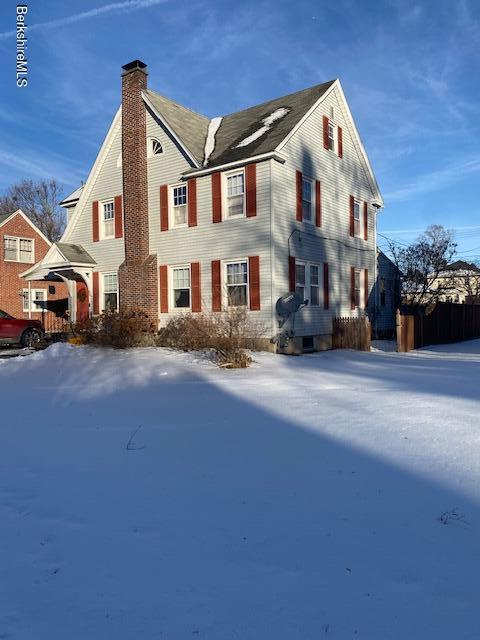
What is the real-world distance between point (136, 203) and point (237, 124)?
4.96 metres

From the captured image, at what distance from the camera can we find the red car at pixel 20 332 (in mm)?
16438

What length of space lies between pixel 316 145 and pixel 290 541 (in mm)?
16180

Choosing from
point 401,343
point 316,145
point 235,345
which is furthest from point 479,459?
point 316,145

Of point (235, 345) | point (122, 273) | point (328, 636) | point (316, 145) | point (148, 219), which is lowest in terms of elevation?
point (328, 636)

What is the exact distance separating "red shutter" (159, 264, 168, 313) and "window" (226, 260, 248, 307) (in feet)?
8.54

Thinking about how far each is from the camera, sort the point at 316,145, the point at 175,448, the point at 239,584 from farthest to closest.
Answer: the point at 316,145
the point at 175,448
the point at 239,584

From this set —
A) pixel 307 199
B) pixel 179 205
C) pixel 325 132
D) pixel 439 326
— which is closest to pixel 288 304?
pixel 307 199

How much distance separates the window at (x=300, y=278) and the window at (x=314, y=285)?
0.58 metres

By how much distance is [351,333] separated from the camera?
55.3 ft

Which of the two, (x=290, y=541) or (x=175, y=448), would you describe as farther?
(x=175, y=448)

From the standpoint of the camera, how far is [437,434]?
4.96m

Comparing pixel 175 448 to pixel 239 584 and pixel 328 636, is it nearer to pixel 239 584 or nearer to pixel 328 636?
pixel 239 584

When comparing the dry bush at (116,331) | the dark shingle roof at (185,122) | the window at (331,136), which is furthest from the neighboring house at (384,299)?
the dry bush at (116,331)

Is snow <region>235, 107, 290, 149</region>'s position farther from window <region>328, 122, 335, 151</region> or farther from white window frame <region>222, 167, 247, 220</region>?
window <region>328, 122, 335, 151</region>
